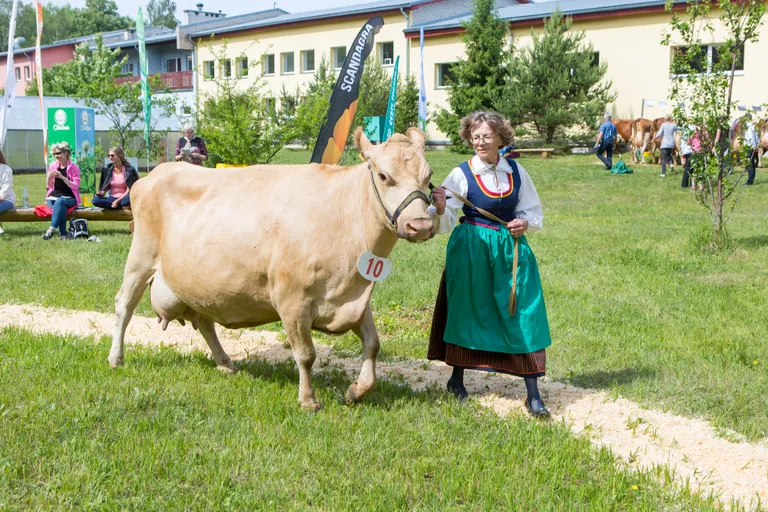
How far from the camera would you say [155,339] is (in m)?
7.32

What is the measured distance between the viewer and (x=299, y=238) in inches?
197

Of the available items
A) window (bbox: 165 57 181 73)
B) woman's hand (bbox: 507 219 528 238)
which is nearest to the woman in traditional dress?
woman's hand (bbox: 507 219 528 238)

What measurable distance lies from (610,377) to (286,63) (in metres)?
39.3

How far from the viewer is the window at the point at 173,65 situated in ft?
168

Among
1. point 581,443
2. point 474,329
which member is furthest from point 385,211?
point 581,443

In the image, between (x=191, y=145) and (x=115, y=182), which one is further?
(x=191, y=145)

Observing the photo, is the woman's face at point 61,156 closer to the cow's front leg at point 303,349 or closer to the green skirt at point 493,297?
the cow's front leg at point 303,349

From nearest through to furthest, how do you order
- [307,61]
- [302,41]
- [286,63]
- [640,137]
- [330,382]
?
1. [330,382]
2. [640,137]
3. [302,41]
4. [307,61]
5. [286,63]

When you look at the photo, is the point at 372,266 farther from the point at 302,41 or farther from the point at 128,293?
the point at 302,41

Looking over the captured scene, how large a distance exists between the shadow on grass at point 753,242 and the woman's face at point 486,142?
781 centimetres

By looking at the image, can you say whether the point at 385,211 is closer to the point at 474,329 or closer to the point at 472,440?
the point at 474,329

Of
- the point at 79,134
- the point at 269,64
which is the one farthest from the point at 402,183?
the point at 269,64

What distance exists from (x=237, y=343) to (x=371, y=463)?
3262mm

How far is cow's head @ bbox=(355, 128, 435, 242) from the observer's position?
14.6 ft
